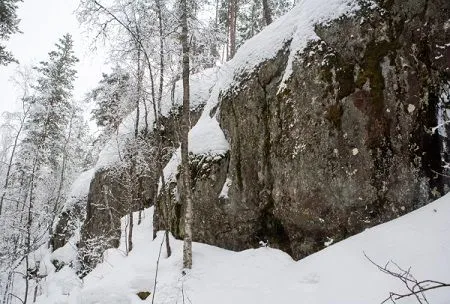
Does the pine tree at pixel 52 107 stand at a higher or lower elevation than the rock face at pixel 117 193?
higher

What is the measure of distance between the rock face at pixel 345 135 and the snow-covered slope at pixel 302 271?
570mm

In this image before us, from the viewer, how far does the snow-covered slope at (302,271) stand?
605 centimetres

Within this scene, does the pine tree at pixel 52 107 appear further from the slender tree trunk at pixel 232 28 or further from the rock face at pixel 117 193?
the slender tree trunk at pixel 232 28

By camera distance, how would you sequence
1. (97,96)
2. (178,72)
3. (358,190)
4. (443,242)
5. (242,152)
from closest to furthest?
(443,242) < (358,190) < (242,152) < (178,72) < (97,96)

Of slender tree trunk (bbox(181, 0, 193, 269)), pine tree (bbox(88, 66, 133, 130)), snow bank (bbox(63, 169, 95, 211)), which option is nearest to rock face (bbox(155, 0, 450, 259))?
slender tree trunk (bbox(181, 0, 193, 269))

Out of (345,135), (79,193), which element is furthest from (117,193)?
(345,135)

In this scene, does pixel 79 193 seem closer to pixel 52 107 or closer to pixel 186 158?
pixel 52 107

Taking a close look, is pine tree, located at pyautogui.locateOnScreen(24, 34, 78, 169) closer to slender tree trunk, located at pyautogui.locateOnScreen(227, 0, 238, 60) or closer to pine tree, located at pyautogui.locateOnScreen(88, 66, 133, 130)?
pine tree, located at pyautogui.locateOnScreen(88, 66, 133, 130)

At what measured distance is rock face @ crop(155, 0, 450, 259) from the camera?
25.0 ft

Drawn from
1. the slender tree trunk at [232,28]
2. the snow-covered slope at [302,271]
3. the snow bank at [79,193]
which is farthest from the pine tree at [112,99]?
the snow-covered slope at [302,271]

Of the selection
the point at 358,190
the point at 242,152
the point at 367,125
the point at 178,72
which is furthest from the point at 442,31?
the point at 178,72

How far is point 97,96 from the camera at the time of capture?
22.7 meters

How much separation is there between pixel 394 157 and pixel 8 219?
760 inches

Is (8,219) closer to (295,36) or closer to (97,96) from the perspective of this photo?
(97,96)
